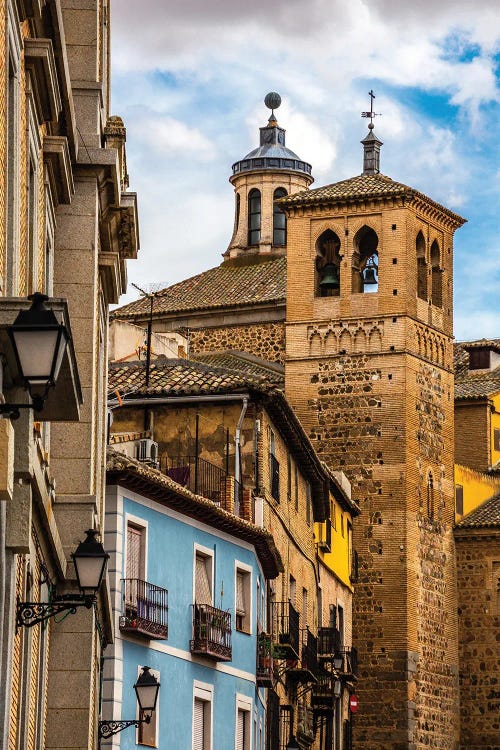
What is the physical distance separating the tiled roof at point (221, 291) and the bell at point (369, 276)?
461cm

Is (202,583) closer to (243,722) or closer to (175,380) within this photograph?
(243,722)

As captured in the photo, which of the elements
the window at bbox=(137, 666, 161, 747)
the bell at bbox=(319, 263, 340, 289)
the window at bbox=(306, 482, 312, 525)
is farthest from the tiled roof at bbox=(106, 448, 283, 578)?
the bell at bbox=(319, 263, 340, 289)

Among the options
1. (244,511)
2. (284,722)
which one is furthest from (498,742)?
(244,511)

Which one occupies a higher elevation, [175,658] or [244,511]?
[244,511]

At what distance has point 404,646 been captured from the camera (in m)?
53.2

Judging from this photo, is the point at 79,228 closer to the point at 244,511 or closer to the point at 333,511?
the point at 244,511

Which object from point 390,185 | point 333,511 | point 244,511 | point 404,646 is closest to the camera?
point 244,511

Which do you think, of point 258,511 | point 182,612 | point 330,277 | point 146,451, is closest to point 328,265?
point 330,277

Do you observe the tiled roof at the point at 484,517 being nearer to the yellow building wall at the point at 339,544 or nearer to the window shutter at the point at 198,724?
the yellow building wall at the point at 339,544

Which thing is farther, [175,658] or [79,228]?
[175,658]

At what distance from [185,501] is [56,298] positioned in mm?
18678

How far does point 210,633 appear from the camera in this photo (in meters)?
30.5

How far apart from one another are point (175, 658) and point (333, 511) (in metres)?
17.9

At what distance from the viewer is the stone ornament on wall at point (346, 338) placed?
56.0 meters
